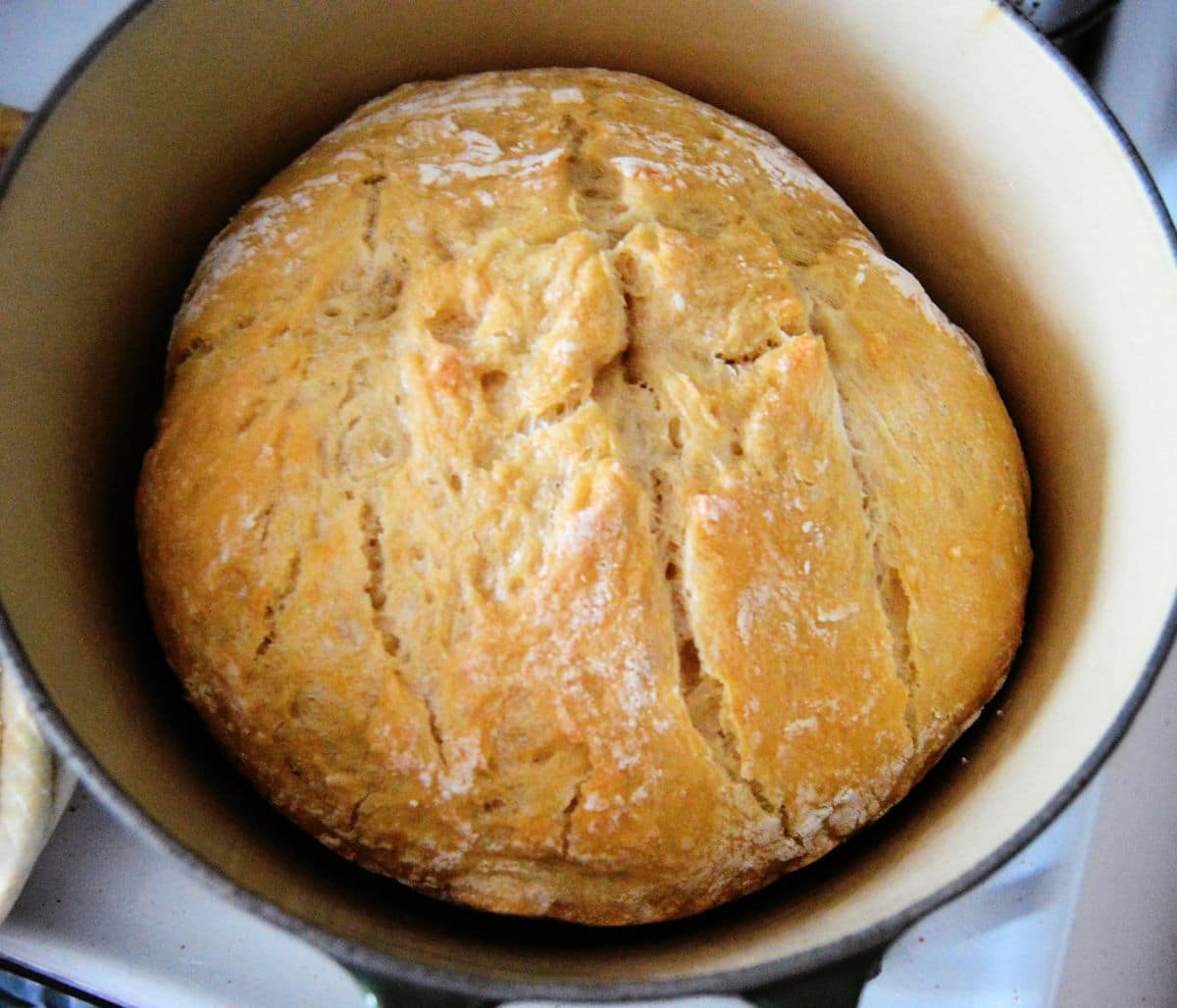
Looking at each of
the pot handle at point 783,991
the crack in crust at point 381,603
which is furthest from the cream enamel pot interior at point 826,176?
the crack in crust at point 381,603

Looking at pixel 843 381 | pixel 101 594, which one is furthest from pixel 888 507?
pixel 101 594

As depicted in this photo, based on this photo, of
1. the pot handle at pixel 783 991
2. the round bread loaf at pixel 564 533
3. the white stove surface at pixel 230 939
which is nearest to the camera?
the pot handle at pixel 783 991

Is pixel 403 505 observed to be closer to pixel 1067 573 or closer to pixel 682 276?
pixel 682 276

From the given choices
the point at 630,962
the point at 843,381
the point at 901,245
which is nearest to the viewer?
the point at 630,962

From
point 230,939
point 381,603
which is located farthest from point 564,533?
point 230,939

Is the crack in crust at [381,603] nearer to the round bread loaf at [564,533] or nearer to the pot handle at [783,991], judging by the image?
the round bread loaf at [564,533]

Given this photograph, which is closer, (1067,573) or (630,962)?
(630,962)
